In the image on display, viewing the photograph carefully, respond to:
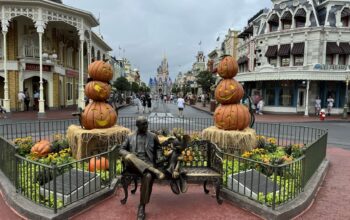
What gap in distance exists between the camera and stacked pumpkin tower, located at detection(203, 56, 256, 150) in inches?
309

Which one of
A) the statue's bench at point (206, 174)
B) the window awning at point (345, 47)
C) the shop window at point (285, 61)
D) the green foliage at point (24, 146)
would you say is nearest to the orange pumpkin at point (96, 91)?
the green foliage at point (24, 146)

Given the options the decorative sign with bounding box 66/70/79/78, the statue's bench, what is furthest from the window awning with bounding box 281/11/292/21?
the statue's bench

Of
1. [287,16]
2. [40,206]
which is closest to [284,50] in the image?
[287,16]

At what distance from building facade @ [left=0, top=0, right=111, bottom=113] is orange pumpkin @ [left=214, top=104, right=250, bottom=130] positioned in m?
15.2

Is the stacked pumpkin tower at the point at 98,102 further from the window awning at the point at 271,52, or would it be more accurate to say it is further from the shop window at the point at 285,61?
the shop window at the point at 285,61

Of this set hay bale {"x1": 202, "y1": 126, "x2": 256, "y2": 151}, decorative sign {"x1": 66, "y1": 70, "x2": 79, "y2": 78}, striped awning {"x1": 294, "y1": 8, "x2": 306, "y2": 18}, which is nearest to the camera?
hay bale {"x1": 202, "y1": 126, "x2": 256, "y2": 151}

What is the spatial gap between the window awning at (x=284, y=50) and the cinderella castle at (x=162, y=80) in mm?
95506

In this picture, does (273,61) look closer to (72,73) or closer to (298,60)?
(298,60)

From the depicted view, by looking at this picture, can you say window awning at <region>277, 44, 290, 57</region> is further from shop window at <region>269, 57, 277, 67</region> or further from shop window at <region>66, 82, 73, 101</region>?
shop window at <region>66, 82, 73, 101</region>

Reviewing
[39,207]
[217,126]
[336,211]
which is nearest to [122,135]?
[217,126]

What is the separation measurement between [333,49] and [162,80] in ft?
349

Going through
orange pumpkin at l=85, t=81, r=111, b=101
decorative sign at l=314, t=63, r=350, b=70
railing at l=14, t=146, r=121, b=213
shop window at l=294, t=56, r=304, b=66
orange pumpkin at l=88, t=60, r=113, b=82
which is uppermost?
shop window at l=294, t=56, r=304, b=66

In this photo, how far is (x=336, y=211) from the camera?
203 inches

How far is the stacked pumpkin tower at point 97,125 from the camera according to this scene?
293 inches
